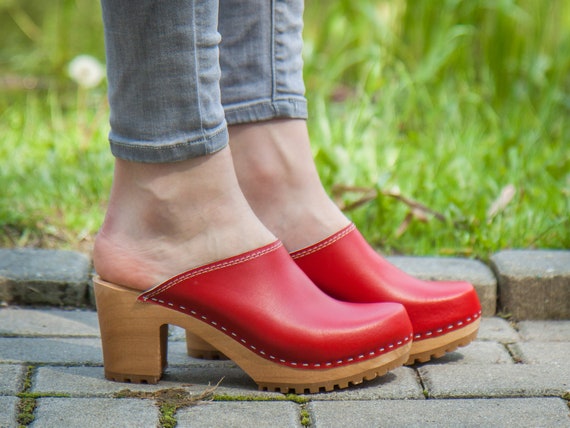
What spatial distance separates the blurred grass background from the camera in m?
2.36

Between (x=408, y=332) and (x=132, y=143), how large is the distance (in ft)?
1.78

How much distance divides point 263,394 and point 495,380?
1.31 feet

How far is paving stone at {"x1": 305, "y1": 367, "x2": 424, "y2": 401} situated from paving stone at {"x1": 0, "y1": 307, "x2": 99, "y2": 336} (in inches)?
23.0

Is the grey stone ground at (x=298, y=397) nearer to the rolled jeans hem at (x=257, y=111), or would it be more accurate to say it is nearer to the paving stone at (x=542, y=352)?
the paving stone at (x=542, y=352)

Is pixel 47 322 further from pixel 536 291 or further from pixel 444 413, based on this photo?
pixel 536 291

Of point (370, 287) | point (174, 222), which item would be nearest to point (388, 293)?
point (370, 287)

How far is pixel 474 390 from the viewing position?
1423mm

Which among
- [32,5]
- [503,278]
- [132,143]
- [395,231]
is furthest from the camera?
[32,5]

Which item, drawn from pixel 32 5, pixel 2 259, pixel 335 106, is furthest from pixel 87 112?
pixel 32 5

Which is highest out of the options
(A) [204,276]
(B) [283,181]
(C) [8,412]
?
(B) [283,181]

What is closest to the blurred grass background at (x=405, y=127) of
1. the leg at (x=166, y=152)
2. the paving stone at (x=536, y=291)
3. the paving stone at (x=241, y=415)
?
the paving stone at (x=536, y=291)

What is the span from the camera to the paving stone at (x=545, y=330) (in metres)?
1.80

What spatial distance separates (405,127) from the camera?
3.50 m

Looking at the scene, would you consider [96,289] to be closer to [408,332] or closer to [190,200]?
[190,200]
